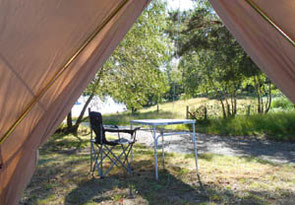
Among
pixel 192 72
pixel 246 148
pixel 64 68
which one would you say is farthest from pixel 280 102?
pixel 64 68

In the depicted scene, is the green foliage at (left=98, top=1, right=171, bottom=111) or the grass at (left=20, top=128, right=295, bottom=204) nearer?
the grass at (left=20, top=128, right=295, bottom=204)

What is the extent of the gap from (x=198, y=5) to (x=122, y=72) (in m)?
3.58

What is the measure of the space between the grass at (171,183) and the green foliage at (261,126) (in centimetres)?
317

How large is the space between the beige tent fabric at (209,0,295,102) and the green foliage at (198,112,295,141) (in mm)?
5874

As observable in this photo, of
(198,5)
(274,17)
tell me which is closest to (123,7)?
(274,17)

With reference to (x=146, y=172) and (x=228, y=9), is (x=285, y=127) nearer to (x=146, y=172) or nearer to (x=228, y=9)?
(x=146, y=172)

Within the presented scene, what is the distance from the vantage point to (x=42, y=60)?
2.30m

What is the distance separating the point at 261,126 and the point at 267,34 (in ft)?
22.7

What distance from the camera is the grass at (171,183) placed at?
10.9 feet

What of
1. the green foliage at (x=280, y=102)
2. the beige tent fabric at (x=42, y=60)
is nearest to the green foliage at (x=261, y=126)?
the green foliage at (x=280, y=102)

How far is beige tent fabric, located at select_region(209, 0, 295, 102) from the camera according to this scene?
2.21 metres

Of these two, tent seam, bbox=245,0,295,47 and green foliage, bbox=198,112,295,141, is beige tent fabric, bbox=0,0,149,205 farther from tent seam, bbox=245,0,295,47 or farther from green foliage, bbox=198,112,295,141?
green foliage, bbox=198,112,295,141

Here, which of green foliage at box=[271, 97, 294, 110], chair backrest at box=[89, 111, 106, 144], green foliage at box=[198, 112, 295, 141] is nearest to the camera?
chair backrest at box=[89, 111, 106, 144]

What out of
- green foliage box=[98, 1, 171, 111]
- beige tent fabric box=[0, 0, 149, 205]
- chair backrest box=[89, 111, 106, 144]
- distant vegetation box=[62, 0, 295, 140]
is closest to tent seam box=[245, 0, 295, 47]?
beige tent fabric box=[0, 0, 149, 205]
